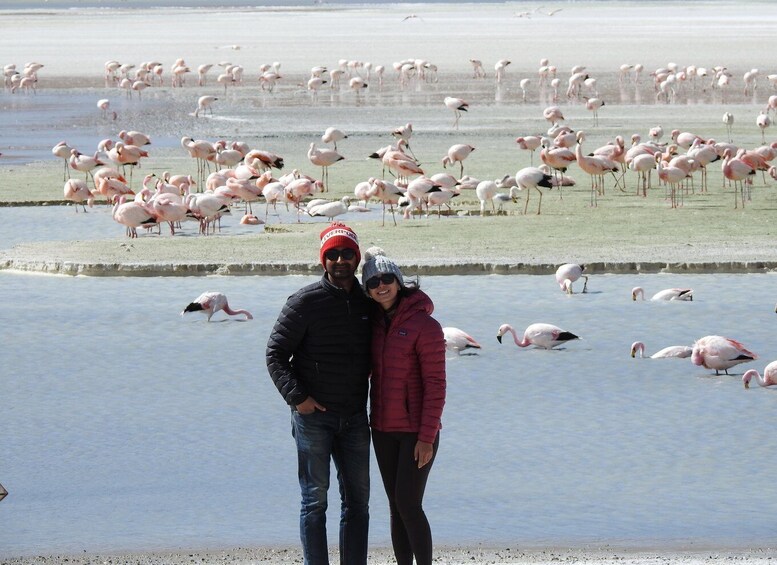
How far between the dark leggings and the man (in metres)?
0.08

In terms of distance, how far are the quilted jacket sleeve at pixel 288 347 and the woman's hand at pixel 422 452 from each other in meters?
0.42

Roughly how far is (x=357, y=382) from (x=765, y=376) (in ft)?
12.2

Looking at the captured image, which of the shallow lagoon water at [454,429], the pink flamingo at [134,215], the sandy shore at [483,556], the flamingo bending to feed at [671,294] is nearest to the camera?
the sandy shore at [483,556]

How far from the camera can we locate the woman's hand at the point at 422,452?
4.66m

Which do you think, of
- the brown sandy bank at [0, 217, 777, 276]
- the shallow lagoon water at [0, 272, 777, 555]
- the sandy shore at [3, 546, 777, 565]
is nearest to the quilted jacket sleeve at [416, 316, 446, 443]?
the sandy shore at [3, 546, 777, 565]

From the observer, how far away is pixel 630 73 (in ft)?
126

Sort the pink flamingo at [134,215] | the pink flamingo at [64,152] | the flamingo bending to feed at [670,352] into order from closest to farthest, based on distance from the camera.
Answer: the flamingo bending to feed at [670,352]
the pink flamingo at [134,215]
the pink flamingo at [64,152]

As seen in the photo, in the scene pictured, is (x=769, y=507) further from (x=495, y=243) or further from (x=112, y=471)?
(x=495, y=243)

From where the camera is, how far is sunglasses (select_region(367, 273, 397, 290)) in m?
4.57

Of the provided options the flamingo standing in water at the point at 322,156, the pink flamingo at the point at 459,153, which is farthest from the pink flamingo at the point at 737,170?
the flamingo standing in water at the point at 322,156

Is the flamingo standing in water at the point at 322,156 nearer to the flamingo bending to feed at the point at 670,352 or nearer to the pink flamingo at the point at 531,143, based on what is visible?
the pink flamingo at the point at 531,143

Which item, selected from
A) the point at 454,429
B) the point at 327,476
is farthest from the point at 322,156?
the point at 327,476

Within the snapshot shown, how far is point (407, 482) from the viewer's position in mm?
4703

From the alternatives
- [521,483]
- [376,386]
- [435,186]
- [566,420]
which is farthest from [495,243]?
[376,386]
